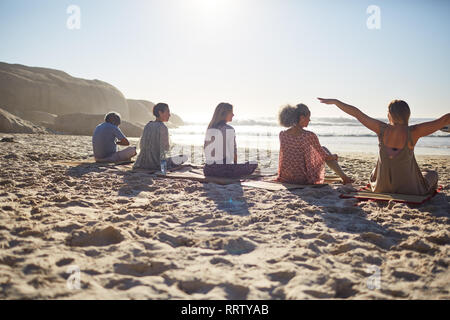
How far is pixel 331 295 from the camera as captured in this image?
1.97 metres

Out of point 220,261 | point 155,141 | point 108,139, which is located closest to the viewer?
point 220,261

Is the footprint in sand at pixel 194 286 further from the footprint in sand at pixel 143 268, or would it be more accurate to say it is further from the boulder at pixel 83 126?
the boulder at pixel 83 126

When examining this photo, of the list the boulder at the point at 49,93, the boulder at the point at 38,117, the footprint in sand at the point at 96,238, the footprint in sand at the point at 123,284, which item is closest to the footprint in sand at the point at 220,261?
the footprint in sand at the point at 123,284

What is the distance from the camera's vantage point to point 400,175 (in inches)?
168

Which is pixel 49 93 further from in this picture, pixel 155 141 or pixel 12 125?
pixel 155 141

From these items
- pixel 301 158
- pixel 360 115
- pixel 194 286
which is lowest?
pixel 194 286

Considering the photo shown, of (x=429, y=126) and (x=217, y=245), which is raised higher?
(x=429, y=126)

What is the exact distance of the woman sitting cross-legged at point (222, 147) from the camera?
562 cm

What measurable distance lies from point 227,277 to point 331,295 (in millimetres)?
648

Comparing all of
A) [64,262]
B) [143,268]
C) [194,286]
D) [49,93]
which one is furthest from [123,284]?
[49,93]

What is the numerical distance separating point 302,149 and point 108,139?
4.27m
